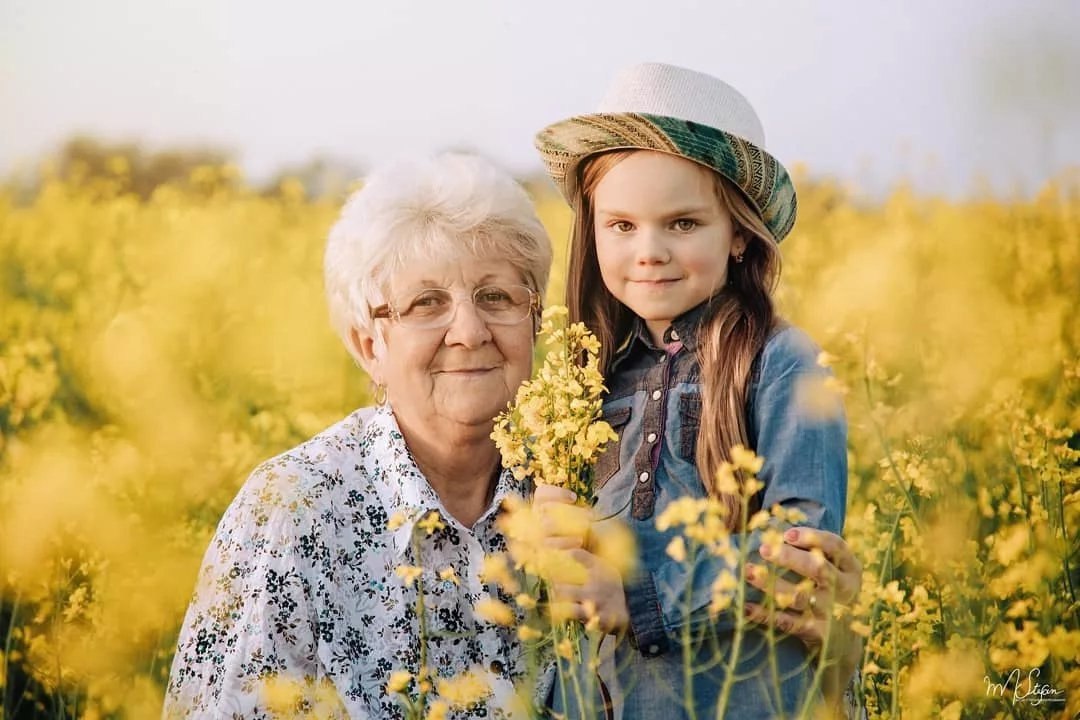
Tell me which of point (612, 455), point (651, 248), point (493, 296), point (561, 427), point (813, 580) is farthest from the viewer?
point (493, 296)

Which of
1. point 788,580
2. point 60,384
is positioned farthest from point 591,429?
point 60,384

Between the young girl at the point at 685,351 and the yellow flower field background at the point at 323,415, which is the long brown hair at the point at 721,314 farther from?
the yellow flower field background at the point at 323,415

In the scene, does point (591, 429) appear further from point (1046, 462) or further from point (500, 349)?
point (1046, 462)

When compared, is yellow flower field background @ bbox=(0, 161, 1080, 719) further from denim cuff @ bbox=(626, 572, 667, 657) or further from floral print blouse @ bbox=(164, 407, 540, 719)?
floral print blouse @ bbox=(164, 407, 540, 719)

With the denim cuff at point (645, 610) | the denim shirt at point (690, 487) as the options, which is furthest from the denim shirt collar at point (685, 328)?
the denim cuff at point (645, 610)

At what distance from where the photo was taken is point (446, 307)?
105 inches

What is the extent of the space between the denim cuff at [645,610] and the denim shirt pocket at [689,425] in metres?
0.28

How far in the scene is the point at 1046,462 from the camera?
2670 mm

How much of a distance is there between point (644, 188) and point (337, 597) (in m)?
0.93

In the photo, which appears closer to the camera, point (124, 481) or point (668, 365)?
point (668, 365)

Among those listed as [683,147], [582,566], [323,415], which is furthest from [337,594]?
[323,415]

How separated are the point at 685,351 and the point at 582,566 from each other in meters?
0.62

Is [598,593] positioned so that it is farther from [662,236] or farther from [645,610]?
[662,236]

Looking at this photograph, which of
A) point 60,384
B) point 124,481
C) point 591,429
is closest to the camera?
point 591,429
